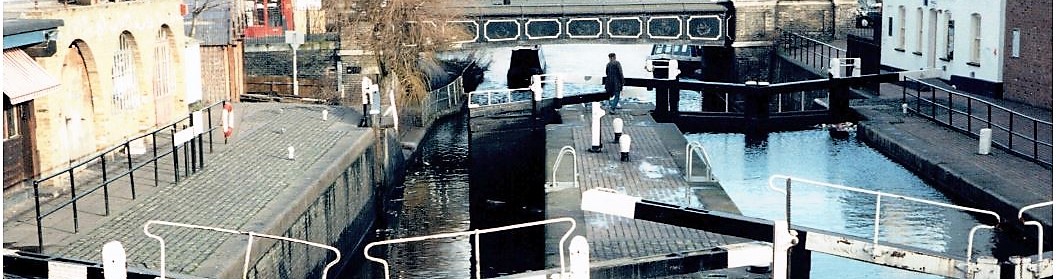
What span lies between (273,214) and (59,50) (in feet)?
13.7

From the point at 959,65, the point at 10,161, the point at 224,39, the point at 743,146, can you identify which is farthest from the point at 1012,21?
the point at 10,161

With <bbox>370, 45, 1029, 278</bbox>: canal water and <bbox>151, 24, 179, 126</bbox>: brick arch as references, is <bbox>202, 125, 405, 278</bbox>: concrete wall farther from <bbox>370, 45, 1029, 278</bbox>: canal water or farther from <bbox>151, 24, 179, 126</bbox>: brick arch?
<bbox>151, 24, 179, 126</bbox>: brick arch

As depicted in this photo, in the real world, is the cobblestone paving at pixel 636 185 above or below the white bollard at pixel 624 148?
below

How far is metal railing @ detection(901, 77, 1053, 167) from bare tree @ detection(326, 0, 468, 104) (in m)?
10.7

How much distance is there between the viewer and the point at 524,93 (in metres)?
47.2

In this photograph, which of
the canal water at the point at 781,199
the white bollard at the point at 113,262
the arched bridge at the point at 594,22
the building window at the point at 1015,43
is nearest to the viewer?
the white bollard at the point at 113,262

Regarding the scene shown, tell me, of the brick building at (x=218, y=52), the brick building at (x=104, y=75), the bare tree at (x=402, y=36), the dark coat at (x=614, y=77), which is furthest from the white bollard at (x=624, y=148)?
the bare tree at (x=402, y=36)

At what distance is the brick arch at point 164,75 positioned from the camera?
27.3 meters

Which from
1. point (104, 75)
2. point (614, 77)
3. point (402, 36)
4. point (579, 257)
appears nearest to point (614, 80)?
point (614, 77)

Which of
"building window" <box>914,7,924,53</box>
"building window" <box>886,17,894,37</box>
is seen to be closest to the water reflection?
"building window" <box>914,7,924,53</box>

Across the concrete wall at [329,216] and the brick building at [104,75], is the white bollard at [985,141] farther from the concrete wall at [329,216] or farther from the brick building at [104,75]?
the brick building at [104,75]

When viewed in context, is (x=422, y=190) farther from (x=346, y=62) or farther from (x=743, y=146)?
(x=346, y=62)

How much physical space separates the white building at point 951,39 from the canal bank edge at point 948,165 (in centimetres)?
189

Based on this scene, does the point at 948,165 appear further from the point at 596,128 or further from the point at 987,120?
the point at 596,128
